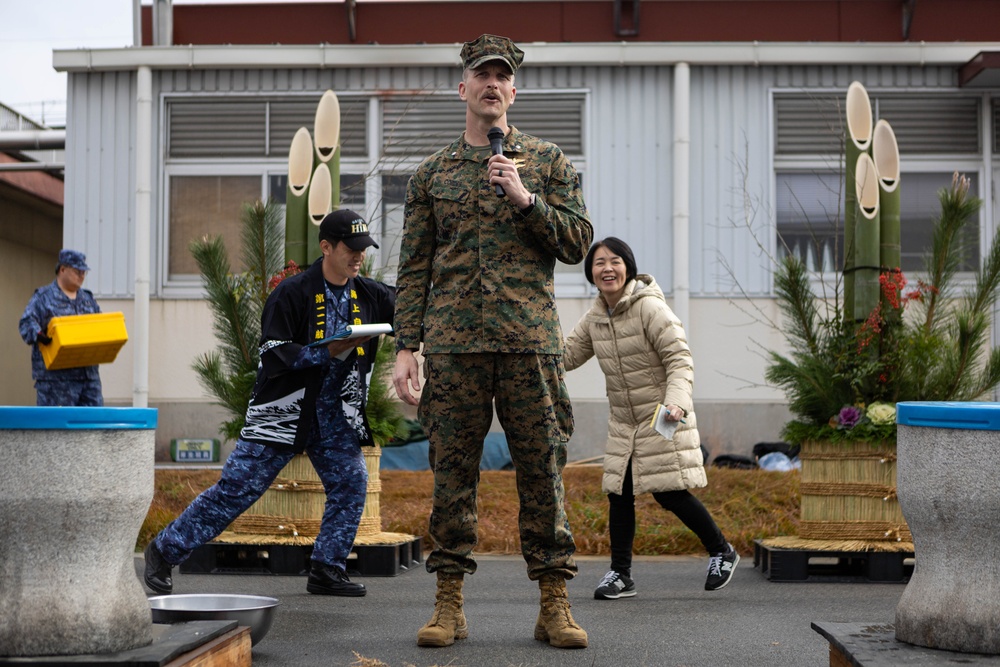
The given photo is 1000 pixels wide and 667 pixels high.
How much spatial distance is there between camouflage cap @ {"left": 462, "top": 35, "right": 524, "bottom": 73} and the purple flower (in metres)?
3.32

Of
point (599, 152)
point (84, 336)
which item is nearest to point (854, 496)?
point (84, 336)

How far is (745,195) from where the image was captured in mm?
12617

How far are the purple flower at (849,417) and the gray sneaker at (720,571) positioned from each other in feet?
3.63

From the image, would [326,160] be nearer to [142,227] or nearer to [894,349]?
[894,349]

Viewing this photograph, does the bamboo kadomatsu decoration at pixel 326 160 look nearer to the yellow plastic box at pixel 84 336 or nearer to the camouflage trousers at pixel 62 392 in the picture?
the yellow plastic box at pixel 84 336

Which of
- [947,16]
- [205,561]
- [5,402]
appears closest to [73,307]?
[205,561]

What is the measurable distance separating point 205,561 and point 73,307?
3.17m

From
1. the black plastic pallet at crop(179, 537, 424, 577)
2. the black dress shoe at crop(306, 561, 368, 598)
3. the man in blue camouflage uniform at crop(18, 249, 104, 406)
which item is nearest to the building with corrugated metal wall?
the man in blue camouflage uniform at crop(18, 249, 104, 406)

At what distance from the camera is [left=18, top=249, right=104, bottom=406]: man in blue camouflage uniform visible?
8.77m

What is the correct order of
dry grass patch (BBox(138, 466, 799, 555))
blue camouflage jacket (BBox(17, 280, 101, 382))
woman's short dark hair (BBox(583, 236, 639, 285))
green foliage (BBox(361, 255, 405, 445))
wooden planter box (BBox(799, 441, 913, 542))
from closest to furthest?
woman's short dark hair (BBox(583, 236, 639, 285))
wooden planter box (BBox(799, 441, 913, 542))
green foliage (BBox(361, 255, 405, 445))
dry grass patch (BBox(138, 466, 799, 555))
blue camouflage jacket (BBox(17, 280, 101, 382))

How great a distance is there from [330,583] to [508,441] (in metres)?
1.84

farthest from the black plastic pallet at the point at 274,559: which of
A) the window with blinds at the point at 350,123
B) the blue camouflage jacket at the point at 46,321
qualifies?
the window with blinds at the point at 350,123

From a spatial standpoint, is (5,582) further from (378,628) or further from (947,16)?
(947,16)

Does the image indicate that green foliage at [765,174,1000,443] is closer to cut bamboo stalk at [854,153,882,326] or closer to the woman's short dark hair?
cut bamboo stalk at [854,153,882,326]
